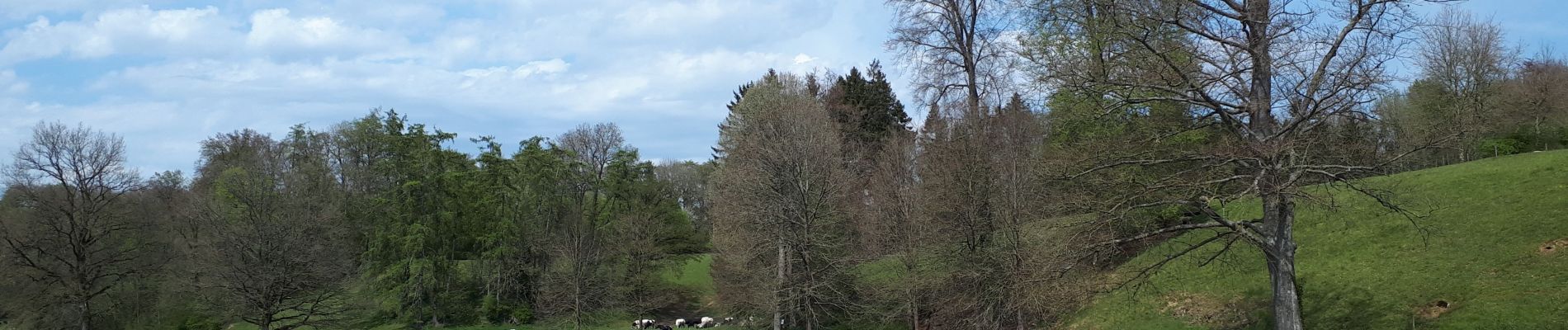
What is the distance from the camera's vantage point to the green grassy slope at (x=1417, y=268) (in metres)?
13.9

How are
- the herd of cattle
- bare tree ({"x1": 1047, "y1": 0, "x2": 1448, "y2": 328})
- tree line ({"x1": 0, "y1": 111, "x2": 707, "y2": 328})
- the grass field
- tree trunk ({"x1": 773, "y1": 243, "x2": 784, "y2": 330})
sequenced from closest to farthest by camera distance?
bare tree ({"x1": 1047, "y1": 0, "x2": 1448, "y2": 328}), tree trunk ({"x1": 773, "y1": 243, "x2": 784, "y2": 330}), tree line ({"x1": 0, "y1": 111, "x2": 707, "y2": 328}), the herd of cattle, the grass field

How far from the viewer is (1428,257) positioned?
16453mm

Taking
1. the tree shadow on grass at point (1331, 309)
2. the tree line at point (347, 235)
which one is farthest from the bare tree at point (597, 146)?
the tree shadow on grass at point (1331, 309)

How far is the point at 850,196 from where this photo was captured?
110 ft

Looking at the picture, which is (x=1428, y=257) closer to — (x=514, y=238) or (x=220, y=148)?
(x=514, y=238)

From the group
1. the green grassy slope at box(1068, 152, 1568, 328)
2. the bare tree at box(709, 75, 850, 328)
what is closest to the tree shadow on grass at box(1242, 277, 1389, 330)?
the green grassy slope at box(1068, 152, 1568, 328)

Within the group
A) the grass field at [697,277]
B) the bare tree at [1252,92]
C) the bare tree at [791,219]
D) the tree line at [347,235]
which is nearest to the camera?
the bare tree at [1252,92]

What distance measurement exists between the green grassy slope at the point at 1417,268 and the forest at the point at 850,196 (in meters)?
0.81

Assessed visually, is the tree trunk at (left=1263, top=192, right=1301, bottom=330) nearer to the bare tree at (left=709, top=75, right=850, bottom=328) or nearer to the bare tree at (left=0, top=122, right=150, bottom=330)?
the bare tree at (left=709, top=75, right=850, bottom=328)

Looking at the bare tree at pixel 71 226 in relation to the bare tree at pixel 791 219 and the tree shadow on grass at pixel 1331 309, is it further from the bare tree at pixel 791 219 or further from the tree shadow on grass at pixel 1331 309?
the tree shadow on grass at pixel 1331 309

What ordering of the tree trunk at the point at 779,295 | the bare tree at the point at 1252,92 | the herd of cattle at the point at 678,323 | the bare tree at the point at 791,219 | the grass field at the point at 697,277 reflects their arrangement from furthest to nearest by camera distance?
the grass field at the point at 697,277, the herd of cattle at the point at 678,323, the bare tree at the point at 791,219, the tree trunk at the point at 779,295, the bare tree at the point at 1252,92

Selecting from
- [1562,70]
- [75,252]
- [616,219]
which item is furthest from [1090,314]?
[75,252]

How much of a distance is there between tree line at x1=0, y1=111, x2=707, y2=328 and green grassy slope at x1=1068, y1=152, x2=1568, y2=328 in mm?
27207

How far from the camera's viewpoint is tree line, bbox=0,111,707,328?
35156 millimetres
